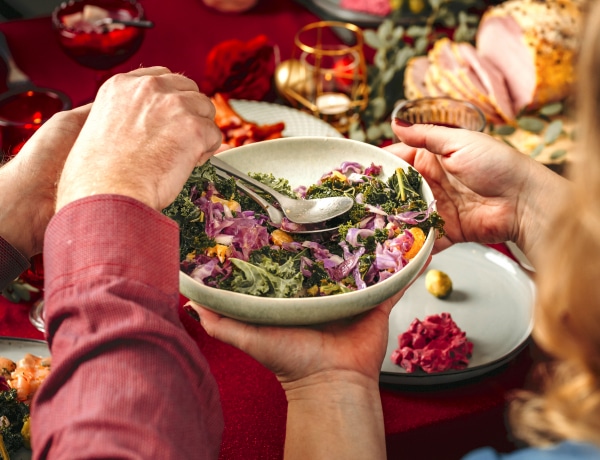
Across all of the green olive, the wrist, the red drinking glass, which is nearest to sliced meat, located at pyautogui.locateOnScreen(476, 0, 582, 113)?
the green olive

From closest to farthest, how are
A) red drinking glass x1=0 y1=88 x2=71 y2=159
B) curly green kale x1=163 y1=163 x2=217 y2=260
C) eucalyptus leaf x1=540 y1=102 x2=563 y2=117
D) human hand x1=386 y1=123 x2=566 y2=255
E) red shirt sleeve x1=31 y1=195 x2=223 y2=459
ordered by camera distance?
red shirt sleeve x1=31 y1=195 x2=223 y2=459
curly green kale x1=163 y1=163 x2=217 y2=260
human hand x1=386 y1=123 x2=566 y2=255
red drinking glass x1=0 y1=88 x2=71 y2=159
eucalyptus leaf x1=540 y1=102 x2=563 y2=117

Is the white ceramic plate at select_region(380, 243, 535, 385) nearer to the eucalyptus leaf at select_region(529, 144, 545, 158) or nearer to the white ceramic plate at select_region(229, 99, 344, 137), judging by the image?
the eucalyptus leaf at select_region(529, 144, 545, 158)

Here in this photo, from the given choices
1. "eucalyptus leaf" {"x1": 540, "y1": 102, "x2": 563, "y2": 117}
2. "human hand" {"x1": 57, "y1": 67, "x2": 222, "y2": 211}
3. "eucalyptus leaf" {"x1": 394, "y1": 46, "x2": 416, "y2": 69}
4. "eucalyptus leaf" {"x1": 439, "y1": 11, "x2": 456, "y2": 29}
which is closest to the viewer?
"human hand" {"x1": 57, "y1": 67, "x2": 222, "y2": 211}

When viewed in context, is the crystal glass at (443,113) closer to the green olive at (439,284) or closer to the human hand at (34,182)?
the green olive at (439,284)

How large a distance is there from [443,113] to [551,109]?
558 millimetres

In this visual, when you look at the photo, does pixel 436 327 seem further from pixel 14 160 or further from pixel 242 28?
pixel 242 28

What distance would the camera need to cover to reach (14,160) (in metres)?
1.46

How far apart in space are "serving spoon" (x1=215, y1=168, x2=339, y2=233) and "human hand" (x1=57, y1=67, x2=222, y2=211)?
12 cm

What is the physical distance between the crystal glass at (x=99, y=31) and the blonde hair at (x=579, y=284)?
1582 millimetres

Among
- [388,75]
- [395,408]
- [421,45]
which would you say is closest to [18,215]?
[395,408]

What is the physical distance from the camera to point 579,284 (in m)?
0.66

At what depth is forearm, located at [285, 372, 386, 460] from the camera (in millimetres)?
1130

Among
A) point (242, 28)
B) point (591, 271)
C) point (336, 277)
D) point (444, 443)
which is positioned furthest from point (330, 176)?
point (242, 28)

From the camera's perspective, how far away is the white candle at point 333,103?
2.21 meters
